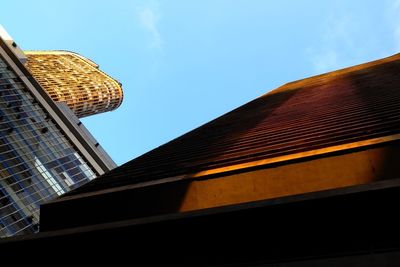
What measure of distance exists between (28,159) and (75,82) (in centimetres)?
6581

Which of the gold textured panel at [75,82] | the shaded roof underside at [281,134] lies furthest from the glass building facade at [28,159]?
the gold textured panel at [75,82]

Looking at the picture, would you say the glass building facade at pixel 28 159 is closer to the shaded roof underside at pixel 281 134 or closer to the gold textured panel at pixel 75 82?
the shaded roof underside at pixel 281 134

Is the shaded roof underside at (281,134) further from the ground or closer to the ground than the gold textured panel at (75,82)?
closer to the ground

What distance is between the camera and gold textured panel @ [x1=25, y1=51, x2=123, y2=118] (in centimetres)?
9225

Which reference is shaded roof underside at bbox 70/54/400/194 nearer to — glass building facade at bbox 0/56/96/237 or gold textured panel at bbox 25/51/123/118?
glass building facade at bbox 0/56/96/237

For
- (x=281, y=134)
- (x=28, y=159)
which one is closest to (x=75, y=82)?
(x=28, y=159)

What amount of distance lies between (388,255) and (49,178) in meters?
38.4

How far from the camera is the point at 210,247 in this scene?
6.33 meters

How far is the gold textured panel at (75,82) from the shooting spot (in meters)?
92.2

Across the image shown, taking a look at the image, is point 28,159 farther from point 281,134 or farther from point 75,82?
point 75,82

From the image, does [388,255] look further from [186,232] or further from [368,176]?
[186,232]

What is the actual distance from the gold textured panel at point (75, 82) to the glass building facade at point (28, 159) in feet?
117

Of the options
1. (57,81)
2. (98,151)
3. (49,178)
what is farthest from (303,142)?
(57,81)

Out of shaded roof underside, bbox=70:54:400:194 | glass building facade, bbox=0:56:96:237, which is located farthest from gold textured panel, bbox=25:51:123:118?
shaded roof underside, bbox=70:54:400:194
